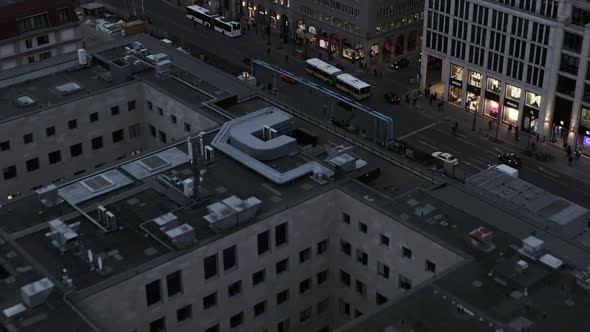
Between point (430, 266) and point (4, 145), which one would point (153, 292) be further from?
point (4, 145)

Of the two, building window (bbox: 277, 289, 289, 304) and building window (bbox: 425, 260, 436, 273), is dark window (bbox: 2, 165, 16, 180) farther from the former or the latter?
building window (bbox: 425, 260, 436, 273)

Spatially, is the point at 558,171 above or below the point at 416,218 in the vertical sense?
below

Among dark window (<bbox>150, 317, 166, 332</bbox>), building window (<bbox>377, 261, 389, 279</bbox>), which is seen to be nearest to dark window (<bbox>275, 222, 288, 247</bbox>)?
building window (<bbox>377, 261, 389, 279</bbox>)

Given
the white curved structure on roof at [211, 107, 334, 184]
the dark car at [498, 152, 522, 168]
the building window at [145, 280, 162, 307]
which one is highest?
the white curved structure on roof at [211, 107, 334, 184]

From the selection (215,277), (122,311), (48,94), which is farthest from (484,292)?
(48,94)

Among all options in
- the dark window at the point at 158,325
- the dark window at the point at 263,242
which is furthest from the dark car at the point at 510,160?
the dark window at the point at 158,325

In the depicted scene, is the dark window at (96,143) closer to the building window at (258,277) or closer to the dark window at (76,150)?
the dark window at (76,150)

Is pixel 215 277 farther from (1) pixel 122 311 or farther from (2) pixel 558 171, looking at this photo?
(2) pixel 558 171
